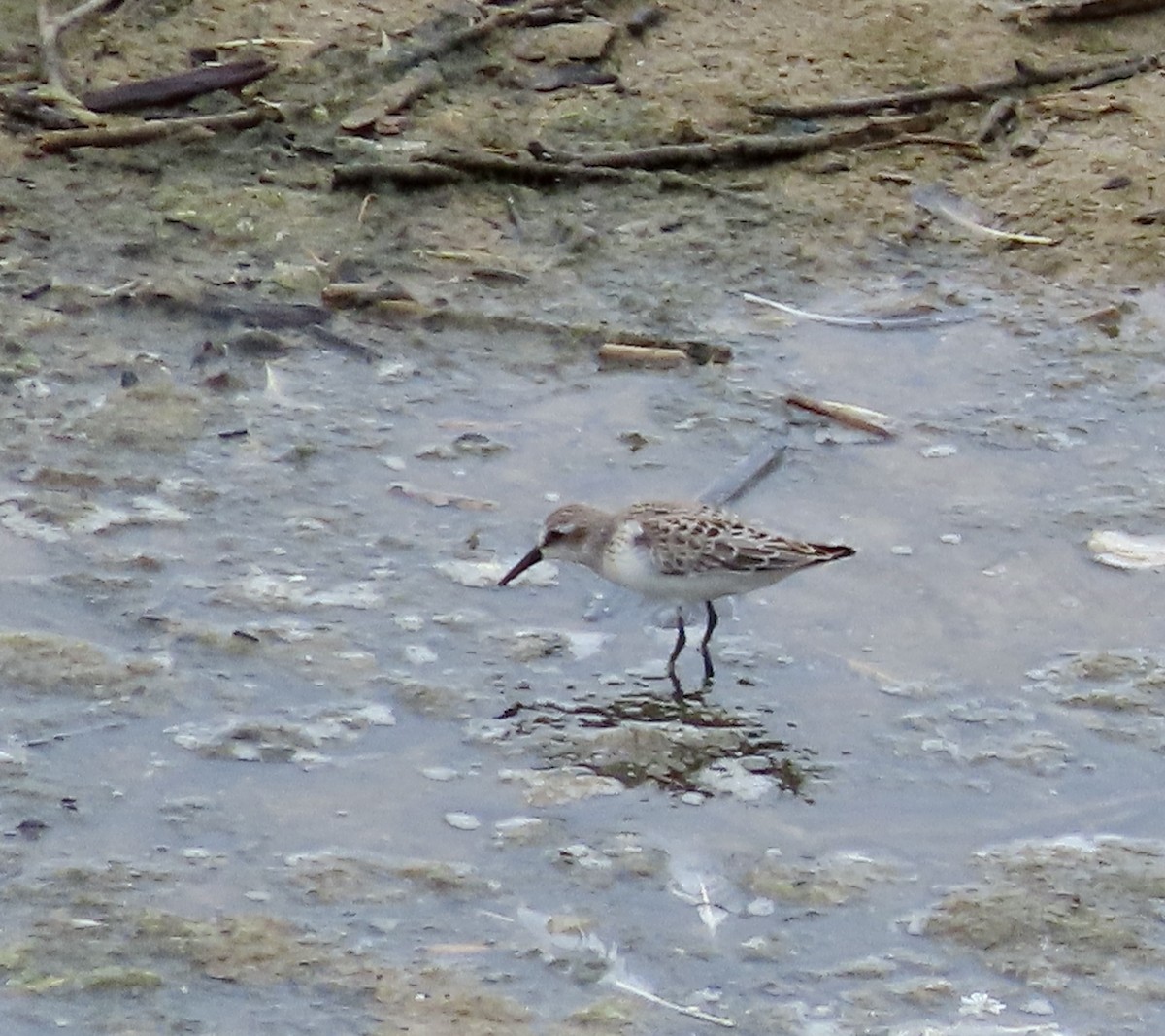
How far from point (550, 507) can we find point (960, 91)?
277 centimetres

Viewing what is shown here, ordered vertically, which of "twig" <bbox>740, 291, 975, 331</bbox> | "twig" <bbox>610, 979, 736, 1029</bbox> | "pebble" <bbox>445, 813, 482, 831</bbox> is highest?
"twig" <bbox>740, 291, 975, 331</bbox>

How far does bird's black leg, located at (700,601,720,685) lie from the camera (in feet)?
18.6

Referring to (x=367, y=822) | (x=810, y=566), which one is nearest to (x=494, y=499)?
(x=810, y=566)

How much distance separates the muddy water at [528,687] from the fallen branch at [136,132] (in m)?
0.93

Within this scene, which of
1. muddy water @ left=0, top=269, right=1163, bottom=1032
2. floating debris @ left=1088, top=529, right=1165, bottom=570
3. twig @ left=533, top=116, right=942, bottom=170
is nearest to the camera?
muddy water @ left=0, top=269, right=1163, bottom=1032

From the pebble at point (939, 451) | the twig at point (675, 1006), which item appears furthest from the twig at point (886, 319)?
the twig at point (675, 1006)

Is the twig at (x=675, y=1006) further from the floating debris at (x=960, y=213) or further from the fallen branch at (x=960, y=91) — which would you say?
the fallen branch at (x=960, y=91)

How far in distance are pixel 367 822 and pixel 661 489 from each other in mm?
1786

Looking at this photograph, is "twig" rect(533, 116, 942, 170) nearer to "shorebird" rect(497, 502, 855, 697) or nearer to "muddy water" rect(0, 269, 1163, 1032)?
"muddy water" rect(0, 269, 1163, 1032)

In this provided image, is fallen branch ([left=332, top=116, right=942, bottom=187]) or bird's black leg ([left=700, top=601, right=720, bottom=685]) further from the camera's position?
fallen branch ([left=332, top=116, right=942, bottom=187])

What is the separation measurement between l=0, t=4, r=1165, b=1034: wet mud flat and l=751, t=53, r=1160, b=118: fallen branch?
2.0 inches

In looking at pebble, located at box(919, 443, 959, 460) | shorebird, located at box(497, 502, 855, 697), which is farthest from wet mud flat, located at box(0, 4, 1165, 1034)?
shorebird, located at box(497, 502, 855, 697)

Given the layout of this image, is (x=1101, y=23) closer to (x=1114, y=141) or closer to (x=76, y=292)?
(x=1114, y=141)

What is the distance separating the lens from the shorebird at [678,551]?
18.4 feet
